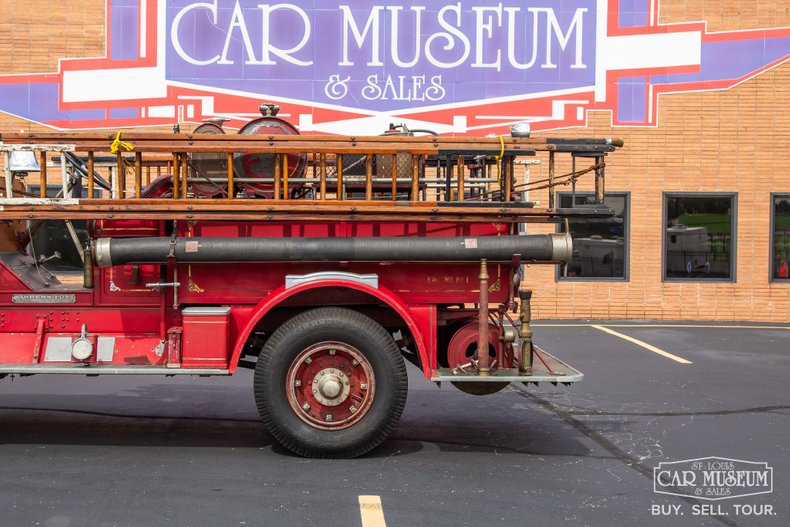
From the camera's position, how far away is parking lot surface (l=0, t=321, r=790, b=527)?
17.7ft

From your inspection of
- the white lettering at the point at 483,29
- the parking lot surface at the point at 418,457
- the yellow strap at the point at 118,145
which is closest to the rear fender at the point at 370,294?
the parking lot surface at the point at 418,457

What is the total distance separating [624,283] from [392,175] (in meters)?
10.8

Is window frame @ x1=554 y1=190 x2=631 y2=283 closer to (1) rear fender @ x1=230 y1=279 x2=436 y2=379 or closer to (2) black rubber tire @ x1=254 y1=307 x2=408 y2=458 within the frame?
(1) rear fender @ x1=230 y1=279 x2=436 y2=379

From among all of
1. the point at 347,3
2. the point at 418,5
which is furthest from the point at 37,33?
the point at 418,5

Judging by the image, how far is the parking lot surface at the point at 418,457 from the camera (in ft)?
17.7

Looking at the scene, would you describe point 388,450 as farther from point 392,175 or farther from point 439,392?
point 439,392

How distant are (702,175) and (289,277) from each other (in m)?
12.0

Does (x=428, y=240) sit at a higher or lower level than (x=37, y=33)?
lower

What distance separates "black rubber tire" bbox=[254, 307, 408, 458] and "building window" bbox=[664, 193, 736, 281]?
37.5 ft

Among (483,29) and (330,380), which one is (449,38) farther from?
(330,380)

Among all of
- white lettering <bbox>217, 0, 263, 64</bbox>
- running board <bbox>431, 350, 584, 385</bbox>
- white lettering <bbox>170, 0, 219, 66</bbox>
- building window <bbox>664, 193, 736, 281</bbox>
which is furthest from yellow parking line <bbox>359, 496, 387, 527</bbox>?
building window <bbox>664, 193, 736, 281</bbox>

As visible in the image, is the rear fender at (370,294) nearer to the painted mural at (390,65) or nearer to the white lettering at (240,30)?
the painted mural at (390,65)

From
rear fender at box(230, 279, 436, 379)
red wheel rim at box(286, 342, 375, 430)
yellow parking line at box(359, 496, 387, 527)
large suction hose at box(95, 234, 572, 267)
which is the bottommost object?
yellow parking line at box(359, 496, 387, 527)

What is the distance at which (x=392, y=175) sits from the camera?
684 cm
